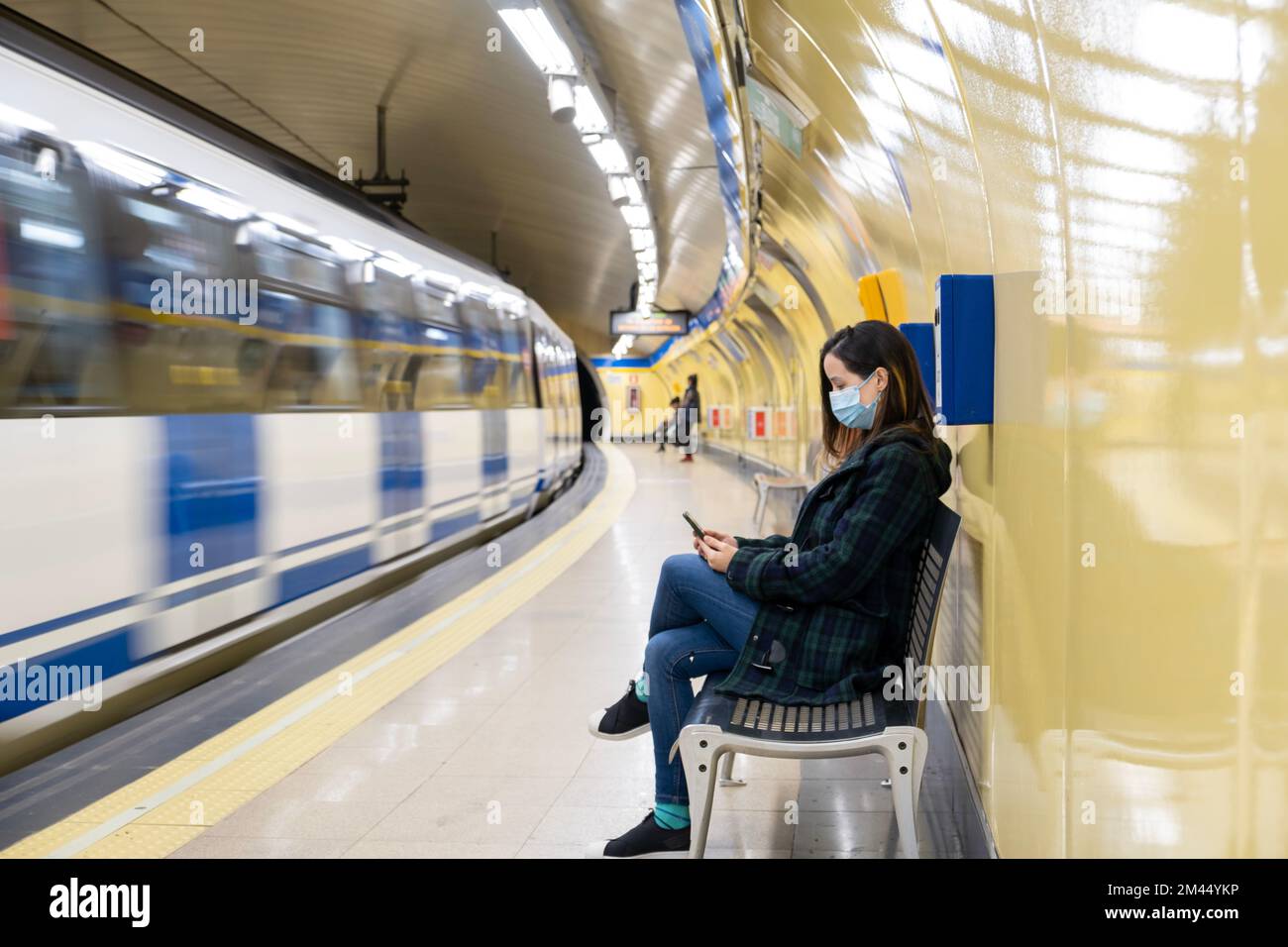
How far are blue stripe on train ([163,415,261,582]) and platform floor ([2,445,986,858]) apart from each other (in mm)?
707

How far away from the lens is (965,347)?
3.28m

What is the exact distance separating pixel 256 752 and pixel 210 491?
1.35 metres

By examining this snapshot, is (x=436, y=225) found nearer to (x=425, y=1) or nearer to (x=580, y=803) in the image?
(x=425, y=1)

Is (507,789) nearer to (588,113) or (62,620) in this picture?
(62,620)

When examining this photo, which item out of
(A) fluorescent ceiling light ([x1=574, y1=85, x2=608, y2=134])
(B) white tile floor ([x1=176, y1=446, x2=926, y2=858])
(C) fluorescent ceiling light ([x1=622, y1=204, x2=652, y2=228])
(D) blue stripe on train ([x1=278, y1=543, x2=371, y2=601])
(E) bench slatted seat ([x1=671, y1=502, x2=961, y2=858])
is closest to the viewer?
(E) bench slatted seat ([x1=671, y1=502, x2=961, y2=858])

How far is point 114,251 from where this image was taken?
15.0 feet

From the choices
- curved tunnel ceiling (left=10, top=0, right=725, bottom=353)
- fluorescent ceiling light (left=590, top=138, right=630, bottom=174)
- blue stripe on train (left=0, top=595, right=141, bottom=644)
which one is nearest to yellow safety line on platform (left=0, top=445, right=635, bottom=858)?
blue stripe on train (left=0, top=595, right=141, bottom=644)

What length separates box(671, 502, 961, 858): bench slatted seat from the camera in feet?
9.41

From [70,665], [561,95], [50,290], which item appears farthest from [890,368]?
[561,95]

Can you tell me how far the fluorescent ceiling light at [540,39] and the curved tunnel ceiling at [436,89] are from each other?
1068 millimetres

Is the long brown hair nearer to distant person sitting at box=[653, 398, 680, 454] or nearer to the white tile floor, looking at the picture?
the white tile floor

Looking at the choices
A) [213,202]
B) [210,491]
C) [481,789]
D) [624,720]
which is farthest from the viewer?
[213,202]
